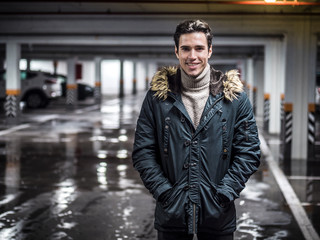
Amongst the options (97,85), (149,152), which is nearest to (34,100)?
(97,85)

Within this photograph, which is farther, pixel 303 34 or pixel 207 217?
pixel 303 34

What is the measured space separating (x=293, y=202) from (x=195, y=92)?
5262 mm

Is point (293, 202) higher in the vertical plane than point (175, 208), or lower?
lower

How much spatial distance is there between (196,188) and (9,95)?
62.2 feet

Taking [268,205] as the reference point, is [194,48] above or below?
above

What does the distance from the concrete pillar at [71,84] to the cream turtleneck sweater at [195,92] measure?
1060 inches

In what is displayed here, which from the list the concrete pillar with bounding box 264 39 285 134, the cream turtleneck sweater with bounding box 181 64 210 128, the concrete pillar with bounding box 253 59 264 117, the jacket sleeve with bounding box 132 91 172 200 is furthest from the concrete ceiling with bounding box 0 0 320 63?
the concrete pillar with bounding box 253 59 264 117

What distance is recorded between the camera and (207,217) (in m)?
2.89

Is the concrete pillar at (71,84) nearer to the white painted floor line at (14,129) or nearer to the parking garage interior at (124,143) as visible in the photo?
the parking garage interior at (124,143)

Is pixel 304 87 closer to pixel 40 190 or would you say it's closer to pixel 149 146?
pixel 40 190

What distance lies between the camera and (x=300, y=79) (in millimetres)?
12414

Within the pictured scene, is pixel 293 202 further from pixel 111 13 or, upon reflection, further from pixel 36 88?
pixel 36 88

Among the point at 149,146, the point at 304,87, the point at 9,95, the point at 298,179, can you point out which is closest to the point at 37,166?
the point at 298,179

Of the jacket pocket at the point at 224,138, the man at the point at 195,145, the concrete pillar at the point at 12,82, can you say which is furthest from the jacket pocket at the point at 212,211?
the concrete pillar at the point at 12,82
